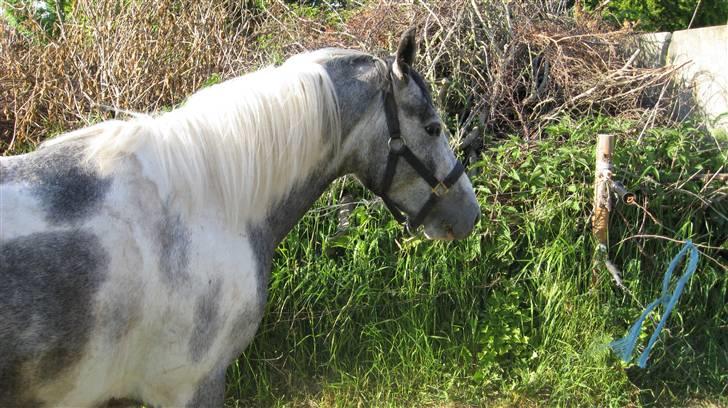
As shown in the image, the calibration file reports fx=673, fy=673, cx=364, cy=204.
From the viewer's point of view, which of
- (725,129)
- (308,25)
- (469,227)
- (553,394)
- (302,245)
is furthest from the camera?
(308,25)

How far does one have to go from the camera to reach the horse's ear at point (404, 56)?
2.60 meters

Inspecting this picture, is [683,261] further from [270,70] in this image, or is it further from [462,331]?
[270,70]

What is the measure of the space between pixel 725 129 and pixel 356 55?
3.66 m

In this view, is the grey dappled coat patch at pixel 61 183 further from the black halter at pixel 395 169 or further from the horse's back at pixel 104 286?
the black halter at pixel 395 169

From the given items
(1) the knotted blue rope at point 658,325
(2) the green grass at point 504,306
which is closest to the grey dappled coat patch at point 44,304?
(2) the green grass at point 504,306

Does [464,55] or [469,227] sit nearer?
[469,227]

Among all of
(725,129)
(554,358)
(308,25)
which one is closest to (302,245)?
(554,358)

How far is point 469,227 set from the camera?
2.93 meters

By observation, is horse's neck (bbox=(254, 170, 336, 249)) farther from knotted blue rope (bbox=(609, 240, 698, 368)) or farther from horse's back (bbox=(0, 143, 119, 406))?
knotted blue rope (bbox=(609, 240, 698, 368))

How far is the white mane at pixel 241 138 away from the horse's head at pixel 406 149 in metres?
0.17

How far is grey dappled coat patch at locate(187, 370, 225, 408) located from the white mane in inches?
22.0

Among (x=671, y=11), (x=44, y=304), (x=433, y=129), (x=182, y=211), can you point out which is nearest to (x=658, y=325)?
(x=433, y=129)

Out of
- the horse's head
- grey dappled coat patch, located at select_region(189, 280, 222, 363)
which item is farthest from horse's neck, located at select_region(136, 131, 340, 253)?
grey dappled coat patch, located at select_region(189, 280, 222, 363)

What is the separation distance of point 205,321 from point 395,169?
948 millimetres
